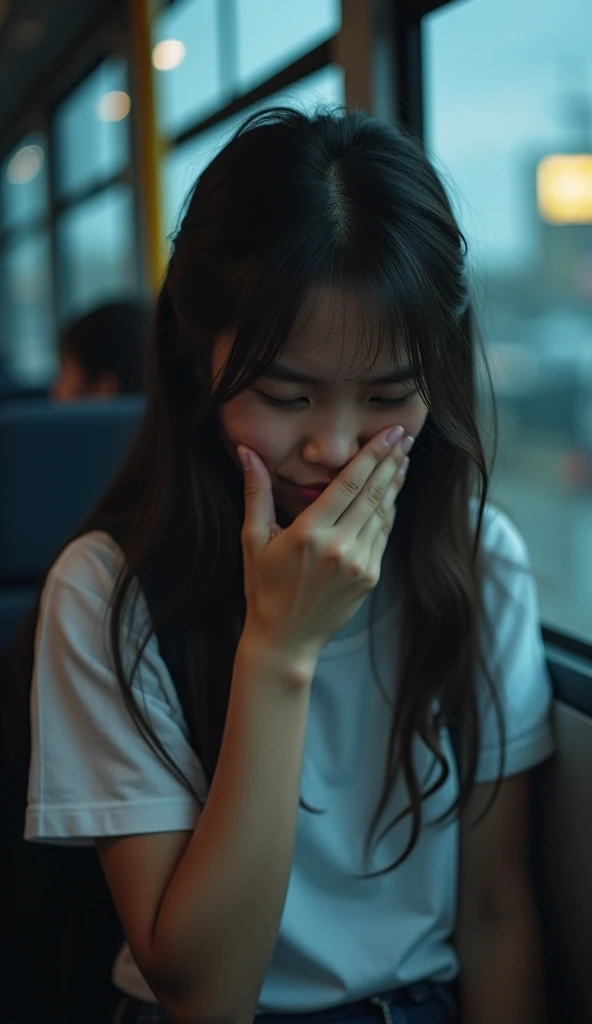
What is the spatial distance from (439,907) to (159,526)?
450 millimetres

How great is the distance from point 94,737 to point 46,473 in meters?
0.86

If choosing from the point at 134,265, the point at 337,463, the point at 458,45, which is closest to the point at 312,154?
the point at 337,463

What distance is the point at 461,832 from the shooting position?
3.32 feet

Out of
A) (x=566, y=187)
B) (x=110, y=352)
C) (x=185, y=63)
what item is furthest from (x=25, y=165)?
(x=566, y=187)

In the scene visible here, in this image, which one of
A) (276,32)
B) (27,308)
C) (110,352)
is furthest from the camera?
(27,308)

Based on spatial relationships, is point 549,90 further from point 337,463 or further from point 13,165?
point 13,165

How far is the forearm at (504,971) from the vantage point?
3.15 feet

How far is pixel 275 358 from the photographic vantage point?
80cm

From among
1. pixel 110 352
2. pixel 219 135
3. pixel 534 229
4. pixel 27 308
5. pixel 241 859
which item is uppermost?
pixel 27 308

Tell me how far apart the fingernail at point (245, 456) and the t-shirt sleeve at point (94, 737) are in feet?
0.56

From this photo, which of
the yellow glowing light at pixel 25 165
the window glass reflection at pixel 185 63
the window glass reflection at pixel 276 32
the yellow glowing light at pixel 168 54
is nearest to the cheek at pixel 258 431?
the window glass reflection at pixel 276 32

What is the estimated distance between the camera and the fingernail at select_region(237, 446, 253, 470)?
0.86m

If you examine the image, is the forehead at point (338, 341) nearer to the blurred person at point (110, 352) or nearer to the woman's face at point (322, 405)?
the woman's face at point (322, 405)

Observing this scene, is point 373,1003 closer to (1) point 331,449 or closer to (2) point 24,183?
(1) point 331,449
